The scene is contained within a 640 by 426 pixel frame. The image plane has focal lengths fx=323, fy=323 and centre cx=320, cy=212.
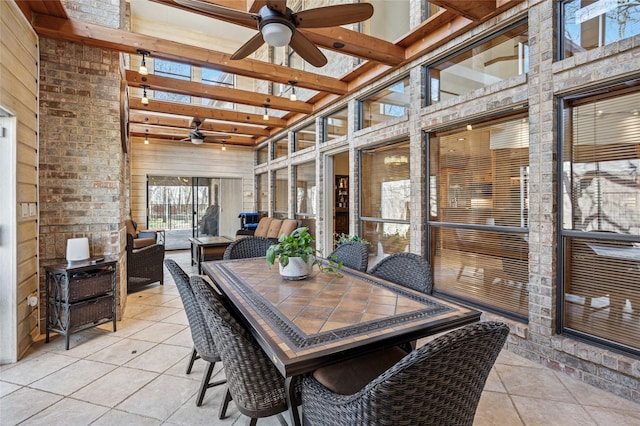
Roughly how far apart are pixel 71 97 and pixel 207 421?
3400 mm

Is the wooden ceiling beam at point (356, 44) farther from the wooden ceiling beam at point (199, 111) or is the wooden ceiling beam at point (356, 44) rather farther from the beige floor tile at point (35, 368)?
the beige floor tile at point (35, 368)

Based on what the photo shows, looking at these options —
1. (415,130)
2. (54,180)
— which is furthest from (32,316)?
(415,130)

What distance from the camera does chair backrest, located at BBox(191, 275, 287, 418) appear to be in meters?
1.40

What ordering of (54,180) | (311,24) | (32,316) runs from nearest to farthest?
(311,24), (32,316), (54,180)

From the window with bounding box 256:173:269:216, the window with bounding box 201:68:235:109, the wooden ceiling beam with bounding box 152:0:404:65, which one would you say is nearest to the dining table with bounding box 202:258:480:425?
the wooden ceiling beam with bounding box 152:0:404:65

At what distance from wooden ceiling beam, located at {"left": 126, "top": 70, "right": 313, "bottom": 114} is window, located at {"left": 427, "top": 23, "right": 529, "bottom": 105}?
271 cm

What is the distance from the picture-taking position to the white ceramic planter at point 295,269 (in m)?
2.16

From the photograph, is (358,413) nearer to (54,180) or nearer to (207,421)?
(207,421)

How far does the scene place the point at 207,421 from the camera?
1923 mm

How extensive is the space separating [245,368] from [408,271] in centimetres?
129

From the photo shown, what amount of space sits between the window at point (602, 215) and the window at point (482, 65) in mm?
653

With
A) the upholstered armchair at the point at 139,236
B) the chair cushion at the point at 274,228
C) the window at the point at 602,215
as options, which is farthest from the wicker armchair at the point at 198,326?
the chair cushion at the point at 274,228

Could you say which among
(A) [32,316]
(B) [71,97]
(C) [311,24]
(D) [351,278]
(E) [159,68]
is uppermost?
(E) [159,68]

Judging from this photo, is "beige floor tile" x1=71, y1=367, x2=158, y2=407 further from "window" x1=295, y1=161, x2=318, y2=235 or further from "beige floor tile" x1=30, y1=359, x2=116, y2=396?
"window" x1=295, y1=161, x2=318, y2=235
